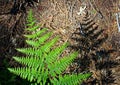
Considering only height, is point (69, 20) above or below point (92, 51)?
above

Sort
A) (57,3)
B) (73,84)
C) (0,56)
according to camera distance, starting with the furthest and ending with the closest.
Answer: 1. (57,3)
2. (0,56)
3. (73,84)

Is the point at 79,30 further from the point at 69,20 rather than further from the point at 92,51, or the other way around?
the point at 92,51

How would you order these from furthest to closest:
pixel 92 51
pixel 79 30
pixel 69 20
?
pixel 69 20, pixel 79 30, pixel 92 51

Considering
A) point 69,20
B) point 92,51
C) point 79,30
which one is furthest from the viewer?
point 69,20

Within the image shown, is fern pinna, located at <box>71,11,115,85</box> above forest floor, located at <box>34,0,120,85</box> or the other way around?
the other way around

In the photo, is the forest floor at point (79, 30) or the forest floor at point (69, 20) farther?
the forest floor at point (69, 20)

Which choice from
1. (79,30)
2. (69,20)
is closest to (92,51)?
(79,30)

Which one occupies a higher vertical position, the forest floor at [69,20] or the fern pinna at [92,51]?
the forest floor at [69,20]

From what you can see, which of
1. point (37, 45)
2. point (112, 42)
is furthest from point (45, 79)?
point (112, 42)

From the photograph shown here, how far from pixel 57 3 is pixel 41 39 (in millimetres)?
1804

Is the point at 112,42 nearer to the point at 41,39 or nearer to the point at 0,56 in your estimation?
the point at 41,39

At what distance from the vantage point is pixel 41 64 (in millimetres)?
2637

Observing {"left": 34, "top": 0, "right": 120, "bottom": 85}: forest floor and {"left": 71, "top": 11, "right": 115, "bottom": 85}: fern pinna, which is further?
{"left": 34, "top": 0, "right": 120, "bottom": 85}: forest floor

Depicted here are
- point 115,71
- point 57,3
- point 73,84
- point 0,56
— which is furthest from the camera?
point 57,3
